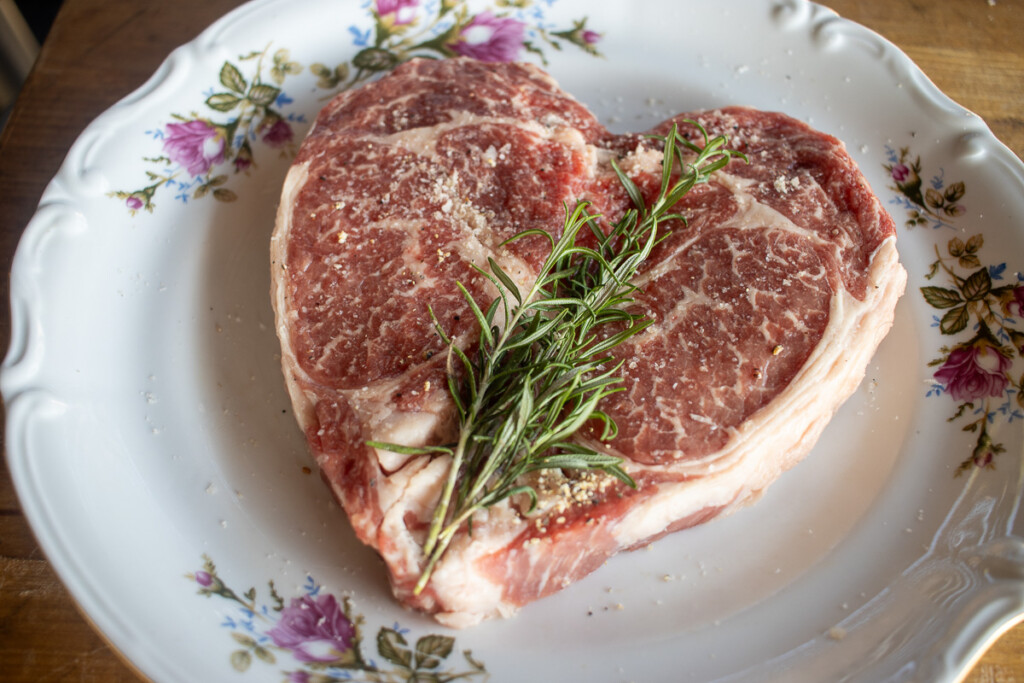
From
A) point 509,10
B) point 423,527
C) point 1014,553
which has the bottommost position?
point 1014,553

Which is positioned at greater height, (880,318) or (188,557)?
(880,318)

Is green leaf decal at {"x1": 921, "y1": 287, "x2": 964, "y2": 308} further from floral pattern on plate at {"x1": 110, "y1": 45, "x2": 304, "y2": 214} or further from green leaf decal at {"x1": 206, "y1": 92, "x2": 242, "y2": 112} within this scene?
green leaf decal at {"x1": 206, "y1": 92, "x2": 242, "y2": 112}

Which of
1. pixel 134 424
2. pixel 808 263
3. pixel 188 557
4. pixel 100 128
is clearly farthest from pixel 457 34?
pixel 188 557

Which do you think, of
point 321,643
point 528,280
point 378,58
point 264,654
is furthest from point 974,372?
point 378,58

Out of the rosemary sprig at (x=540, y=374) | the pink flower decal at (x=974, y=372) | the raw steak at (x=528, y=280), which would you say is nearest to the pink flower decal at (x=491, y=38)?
the raw steak at (x=528, y=280)

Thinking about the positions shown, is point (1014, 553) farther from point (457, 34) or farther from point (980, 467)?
point (457, 34)

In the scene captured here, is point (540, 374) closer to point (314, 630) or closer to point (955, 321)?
point (314, 630)

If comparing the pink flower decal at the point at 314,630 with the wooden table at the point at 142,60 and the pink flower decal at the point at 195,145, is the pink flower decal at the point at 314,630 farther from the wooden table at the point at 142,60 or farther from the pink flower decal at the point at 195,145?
the pink flower decal at the point at 195,145
